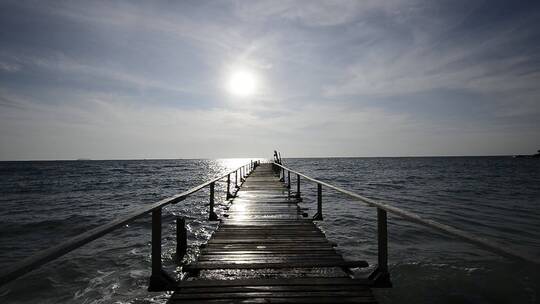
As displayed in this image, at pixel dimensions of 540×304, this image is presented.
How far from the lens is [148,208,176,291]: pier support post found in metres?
3.57

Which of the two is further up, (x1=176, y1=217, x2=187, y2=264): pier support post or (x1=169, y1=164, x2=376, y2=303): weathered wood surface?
(x1=169, y1=164, x2=376, y2=303): weathered wood surface

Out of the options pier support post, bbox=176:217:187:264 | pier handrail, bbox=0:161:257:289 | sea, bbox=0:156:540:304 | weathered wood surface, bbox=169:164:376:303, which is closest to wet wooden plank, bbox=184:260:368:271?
weathered wood surface, bbox=169:164:376:303

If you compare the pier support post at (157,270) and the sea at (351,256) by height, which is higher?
the pier support post at (157,270)

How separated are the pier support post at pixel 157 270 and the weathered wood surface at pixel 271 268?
0.18m

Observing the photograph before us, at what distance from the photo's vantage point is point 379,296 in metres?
5.48

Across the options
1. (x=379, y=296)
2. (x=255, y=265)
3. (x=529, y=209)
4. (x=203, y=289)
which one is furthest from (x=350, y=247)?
(x=529, y=209)

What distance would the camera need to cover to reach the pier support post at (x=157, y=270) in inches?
140

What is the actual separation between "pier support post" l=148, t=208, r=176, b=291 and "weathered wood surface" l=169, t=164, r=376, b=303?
0.60 feet

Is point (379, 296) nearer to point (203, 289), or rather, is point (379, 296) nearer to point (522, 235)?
point (203, 289)

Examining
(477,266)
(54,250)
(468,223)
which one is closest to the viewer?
(54,250)

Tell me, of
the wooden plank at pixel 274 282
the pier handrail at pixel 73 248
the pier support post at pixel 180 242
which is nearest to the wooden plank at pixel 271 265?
the wooden plank at pixel 274 282

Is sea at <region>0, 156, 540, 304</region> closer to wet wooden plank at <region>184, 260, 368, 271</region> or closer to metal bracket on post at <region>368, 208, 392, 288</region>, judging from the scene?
wet wooden plank at <region>184, 260, 368, 271</region>

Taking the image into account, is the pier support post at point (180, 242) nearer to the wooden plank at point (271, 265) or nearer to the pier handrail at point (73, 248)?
the wooden plank at point (271, 265)

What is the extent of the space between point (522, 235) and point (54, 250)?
12796mm
